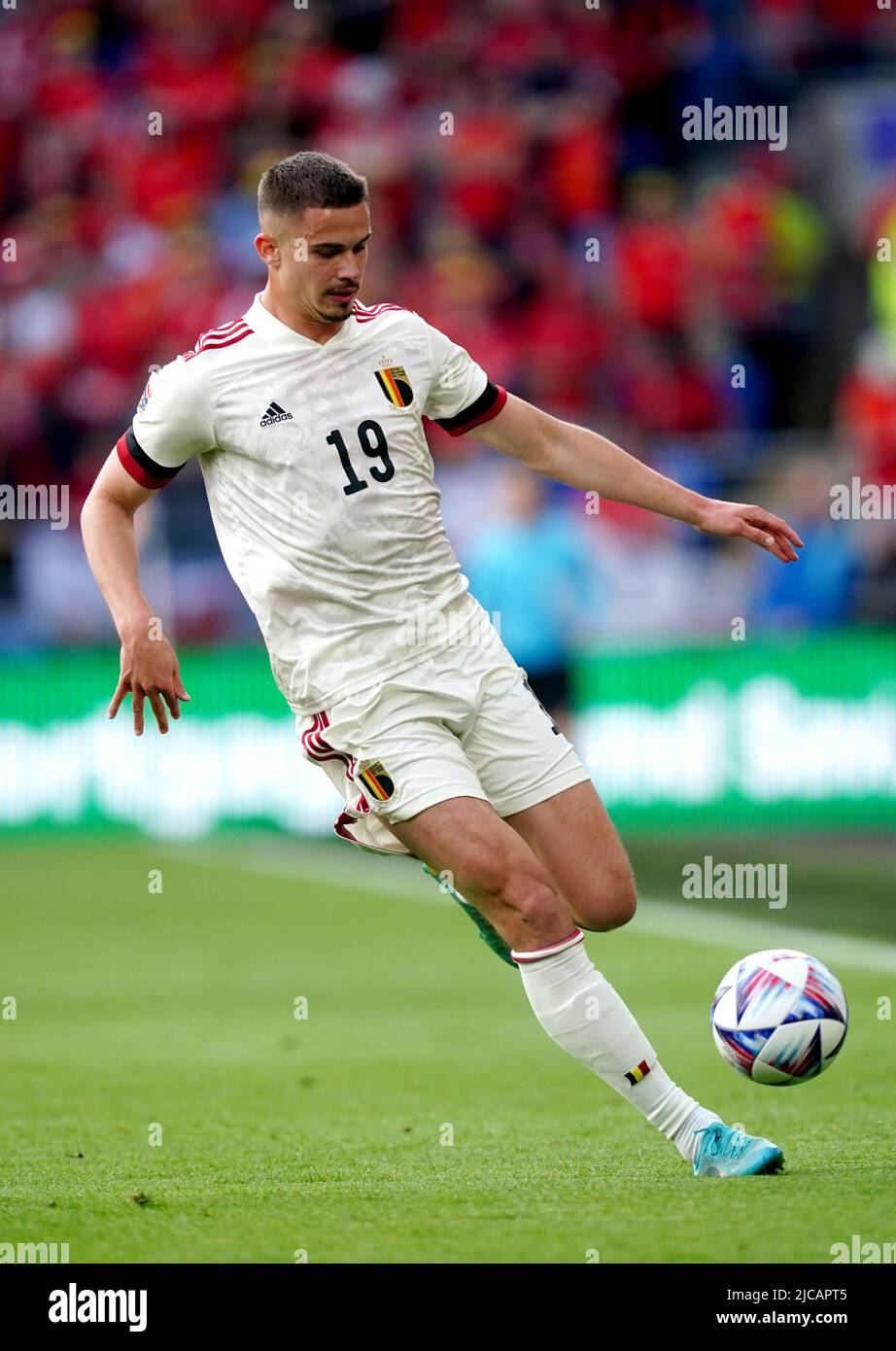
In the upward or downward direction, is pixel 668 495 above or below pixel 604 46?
below

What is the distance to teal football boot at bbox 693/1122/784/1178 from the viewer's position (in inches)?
213

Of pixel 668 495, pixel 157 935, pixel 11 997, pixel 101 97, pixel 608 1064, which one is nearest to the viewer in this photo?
pixel 608 1064

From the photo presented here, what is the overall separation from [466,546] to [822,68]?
8.54 m

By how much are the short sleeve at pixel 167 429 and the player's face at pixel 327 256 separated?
410 millimetres

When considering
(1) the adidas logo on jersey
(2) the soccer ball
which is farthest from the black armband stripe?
(2) the soccer ball

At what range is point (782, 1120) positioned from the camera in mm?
6539

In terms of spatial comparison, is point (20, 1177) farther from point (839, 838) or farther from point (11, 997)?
point (839, 838)

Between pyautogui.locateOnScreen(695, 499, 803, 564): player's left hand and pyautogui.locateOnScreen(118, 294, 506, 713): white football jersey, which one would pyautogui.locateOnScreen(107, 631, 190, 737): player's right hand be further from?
pyautogui.locateOnScreen(695, 499, 803, 564): player's left hand

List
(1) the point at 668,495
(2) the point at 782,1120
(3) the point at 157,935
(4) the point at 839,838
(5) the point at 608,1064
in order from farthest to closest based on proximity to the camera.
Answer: (4) the point at 839,838, (3) the point at 157,935, (2) the point at 782,1120, (1) the point at 668,495, (5) the point at 608,1064

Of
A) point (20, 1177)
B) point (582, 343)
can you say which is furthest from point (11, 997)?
point (582, 343)

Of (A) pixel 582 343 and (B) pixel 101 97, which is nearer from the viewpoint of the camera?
(A) pixel 582 343

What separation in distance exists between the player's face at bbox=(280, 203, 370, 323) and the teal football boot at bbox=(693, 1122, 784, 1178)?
2.47 meters

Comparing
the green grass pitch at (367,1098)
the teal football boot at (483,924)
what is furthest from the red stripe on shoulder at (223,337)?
the green grass pitch at (367,1098)

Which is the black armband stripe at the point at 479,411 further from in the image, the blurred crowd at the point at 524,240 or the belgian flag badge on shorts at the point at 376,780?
the blurred crowd at the point at 524,240
